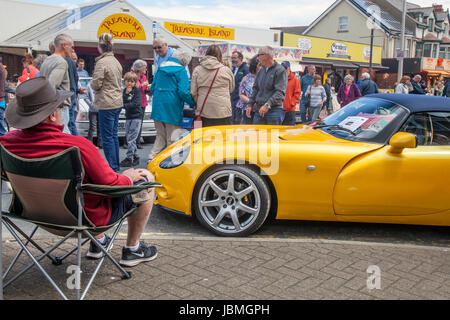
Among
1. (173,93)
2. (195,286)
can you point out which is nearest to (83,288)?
(195,286)

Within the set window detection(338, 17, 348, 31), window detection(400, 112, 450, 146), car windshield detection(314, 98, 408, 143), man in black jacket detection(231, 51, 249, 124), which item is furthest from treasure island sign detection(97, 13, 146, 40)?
window detection(338, 17, 348, 31)

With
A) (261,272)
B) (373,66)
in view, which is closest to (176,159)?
(261,272)

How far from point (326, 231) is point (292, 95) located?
→ 17.3 ft

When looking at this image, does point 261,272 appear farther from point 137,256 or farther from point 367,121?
point 367,121

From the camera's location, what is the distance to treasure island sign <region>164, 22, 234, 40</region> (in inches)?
1040

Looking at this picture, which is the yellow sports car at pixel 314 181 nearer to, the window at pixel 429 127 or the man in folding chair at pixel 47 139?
the window at pixel 429 127

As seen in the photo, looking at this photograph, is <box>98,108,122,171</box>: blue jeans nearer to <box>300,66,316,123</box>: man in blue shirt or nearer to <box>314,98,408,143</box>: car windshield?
<box>314,98,408,143</box>: car windshield

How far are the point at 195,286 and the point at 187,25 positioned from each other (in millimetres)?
25572

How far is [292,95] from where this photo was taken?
9266 millimetres

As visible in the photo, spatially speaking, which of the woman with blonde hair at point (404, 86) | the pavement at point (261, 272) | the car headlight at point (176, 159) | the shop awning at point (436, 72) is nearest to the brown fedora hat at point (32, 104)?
the pavement at point (261, 272)

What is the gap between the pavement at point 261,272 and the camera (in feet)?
9.74

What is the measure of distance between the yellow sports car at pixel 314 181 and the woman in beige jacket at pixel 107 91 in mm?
2603

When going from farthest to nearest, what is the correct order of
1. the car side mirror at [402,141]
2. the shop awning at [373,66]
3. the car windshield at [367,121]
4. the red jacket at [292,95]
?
the shop awning at [373,66] → the red jacket at [292,95] → the car windshield at [367,121] → the car side mirror at [402,141]
